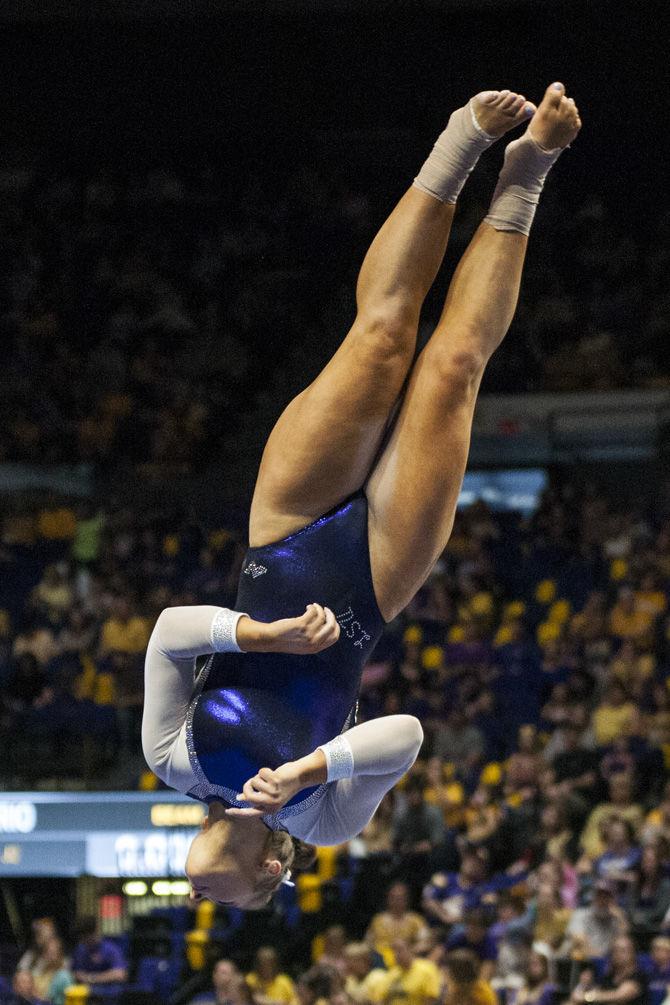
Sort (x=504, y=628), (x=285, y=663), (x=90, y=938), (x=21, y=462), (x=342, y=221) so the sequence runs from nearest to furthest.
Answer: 1. (x=285, y=663)
2. (x=90, y=938)
3. (x=504, y=628)
4. (x=21, y=462)
5. (x=342, y=221)

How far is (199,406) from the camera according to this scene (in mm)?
14562

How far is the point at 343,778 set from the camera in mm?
4418

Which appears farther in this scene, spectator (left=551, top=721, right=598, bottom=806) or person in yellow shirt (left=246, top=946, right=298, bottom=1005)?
spectator (left=551, top=721, right=598, bottom=806)

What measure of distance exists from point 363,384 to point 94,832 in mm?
6596

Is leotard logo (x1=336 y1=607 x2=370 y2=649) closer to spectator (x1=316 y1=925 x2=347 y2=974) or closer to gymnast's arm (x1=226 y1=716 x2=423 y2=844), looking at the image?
gymnast's arm (x1=226 y1=716 x2=423 y2=844)

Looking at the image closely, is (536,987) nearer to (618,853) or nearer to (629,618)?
(618,853)

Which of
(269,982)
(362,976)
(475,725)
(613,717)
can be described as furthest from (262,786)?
(475,725)

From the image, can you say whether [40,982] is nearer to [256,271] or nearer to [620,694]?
[620,694]

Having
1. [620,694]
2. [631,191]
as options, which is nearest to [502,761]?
[620,694]

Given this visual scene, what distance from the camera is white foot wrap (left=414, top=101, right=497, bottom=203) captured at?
457cm

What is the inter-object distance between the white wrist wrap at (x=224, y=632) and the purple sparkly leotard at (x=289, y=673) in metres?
0.27

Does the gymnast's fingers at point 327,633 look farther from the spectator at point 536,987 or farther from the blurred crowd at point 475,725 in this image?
the spectator at point 536,987

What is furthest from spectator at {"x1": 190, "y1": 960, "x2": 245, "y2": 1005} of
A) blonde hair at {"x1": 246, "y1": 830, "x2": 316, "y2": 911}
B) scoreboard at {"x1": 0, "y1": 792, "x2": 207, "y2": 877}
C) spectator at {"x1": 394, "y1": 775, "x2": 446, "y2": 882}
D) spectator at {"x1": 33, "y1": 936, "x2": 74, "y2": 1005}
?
blonde hair at {"x1": 246, "y1": 830, "x2": 316, "y2": 911}

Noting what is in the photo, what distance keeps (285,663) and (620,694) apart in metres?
6.12
